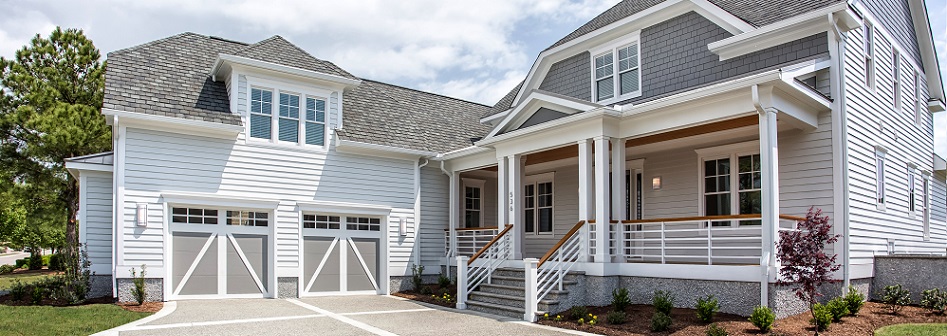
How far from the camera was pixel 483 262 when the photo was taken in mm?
13930

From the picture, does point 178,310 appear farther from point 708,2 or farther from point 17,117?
point 17,117

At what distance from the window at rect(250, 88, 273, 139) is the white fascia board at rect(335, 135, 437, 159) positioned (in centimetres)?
168

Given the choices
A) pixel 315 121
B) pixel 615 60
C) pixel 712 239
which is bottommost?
pixel 712 239

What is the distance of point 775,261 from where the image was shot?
964 cm

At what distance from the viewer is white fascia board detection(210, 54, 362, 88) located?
555 inches

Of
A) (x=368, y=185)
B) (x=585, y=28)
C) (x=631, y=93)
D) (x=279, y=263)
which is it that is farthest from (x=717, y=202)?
(x=279, y=263)

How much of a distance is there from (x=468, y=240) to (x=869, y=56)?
10.1 m

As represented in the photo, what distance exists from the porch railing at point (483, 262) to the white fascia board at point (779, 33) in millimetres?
5617

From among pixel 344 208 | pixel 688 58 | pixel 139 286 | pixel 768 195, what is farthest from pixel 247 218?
pixel 768 195

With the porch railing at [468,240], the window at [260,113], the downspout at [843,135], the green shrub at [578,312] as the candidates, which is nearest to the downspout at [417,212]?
the porch railing at [468,240]

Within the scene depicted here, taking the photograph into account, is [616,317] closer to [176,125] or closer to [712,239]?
[712,239]

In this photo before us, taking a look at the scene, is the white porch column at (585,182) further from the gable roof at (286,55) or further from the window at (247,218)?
the window at (247,218)

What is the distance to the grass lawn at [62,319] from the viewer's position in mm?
9273

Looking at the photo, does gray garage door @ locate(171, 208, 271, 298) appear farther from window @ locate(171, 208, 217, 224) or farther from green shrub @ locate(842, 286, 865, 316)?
green shrub @ locate(842, 286, 865, 316)
